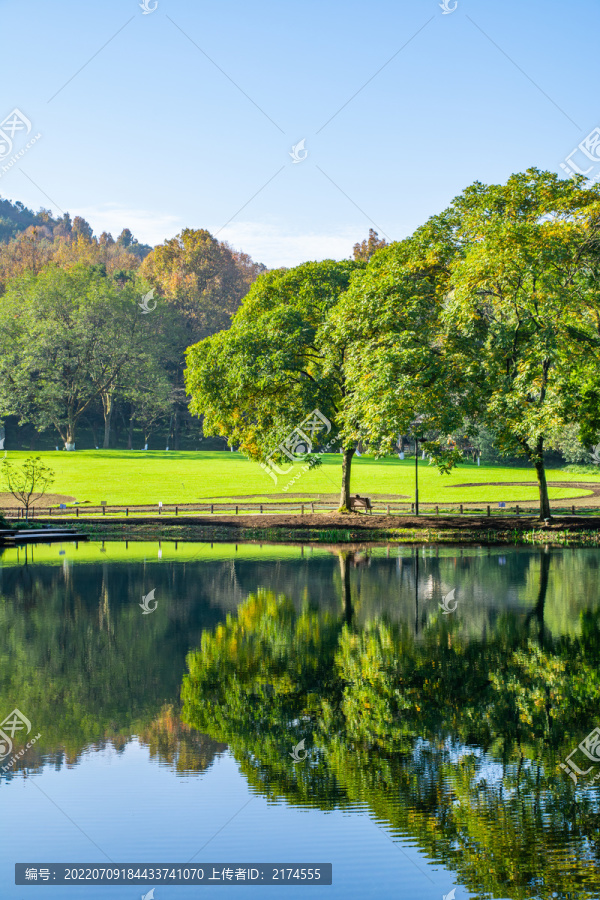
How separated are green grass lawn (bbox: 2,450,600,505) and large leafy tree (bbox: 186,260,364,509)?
47.1 feet

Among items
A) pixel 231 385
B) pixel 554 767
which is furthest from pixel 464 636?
pixel 231 385

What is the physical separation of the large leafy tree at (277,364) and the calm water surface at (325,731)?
755 inches

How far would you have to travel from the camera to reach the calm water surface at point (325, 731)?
9.12m

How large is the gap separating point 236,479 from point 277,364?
99.4 feet

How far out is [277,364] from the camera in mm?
41438

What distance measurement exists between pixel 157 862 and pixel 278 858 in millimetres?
1283

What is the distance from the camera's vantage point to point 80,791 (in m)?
10.7

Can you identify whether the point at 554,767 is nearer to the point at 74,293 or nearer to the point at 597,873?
the point at 597,873

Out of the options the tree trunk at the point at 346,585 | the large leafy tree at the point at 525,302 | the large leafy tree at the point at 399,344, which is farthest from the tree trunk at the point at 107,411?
the tree trunk at the point at 346,585

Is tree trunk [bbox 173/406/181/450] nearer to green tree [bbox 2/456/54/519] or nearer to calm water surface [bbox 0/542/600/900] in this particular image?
green tree [bbox 2/456/54/519]

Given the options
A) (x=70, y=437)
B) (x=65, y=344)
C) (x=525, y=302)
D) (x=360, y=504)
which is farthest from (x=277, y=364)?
(x=70, y=437)

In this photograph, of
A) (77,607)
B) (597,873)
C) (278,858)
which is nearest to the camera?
(597,873)

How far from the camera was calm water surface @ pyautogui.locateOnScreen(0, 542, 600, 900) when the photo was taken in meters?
9.12

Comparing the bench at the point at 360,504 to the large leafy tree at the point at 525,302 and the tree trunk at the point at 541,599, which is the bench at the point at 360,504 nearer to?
the large leafy tree at the point at 525,302
